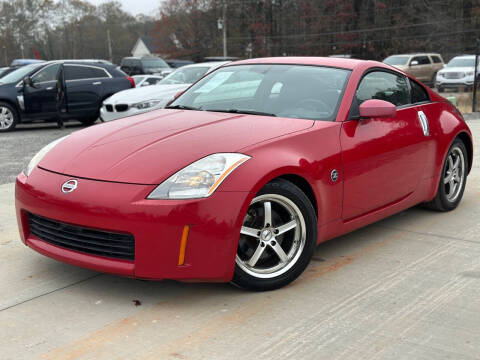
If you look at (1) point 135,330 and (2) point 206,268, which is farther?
(2) point 206,268

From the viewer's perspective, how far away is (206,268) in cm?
327

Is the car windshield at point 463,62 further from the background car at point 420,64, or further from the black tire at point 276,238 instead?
the black tire at point 276,238

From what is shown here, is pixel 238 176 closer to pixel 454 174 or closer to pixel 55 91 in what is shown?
pixel 454 174

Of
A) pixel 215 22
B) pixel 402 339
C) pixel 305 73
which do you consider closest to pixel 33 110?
pixel 305 73

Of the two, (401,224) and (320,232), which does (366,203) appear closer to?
(320,232)

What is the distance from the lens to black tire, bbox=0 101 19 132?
1297cm

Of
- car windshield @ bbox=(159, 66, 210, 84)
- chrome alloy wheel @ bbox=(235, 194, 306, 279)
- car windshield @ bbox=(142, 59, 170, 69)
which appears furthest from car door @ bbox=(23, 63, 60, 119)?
car windshield @ bbox=(142, 59, 170, 69)

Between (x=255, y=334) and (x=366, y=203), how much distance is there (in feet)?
5.25

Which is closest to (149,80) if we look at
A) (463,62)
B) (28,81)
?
(28,81)

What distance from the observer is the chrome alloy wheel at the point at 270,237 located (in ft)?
11.5

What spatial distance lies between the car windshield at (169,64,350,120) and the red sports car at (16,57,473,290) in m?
0.01

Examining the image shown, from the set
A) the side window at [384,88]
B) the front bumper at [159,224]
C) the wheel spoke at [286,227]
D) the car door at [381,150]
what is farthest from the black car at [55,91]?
the wheel spoke at [286,227]

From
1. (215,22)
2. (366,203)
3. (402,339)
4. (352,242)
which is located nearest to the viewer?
(402,339)

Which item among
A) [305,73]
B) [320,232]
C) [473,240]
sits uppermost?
[305,73]
